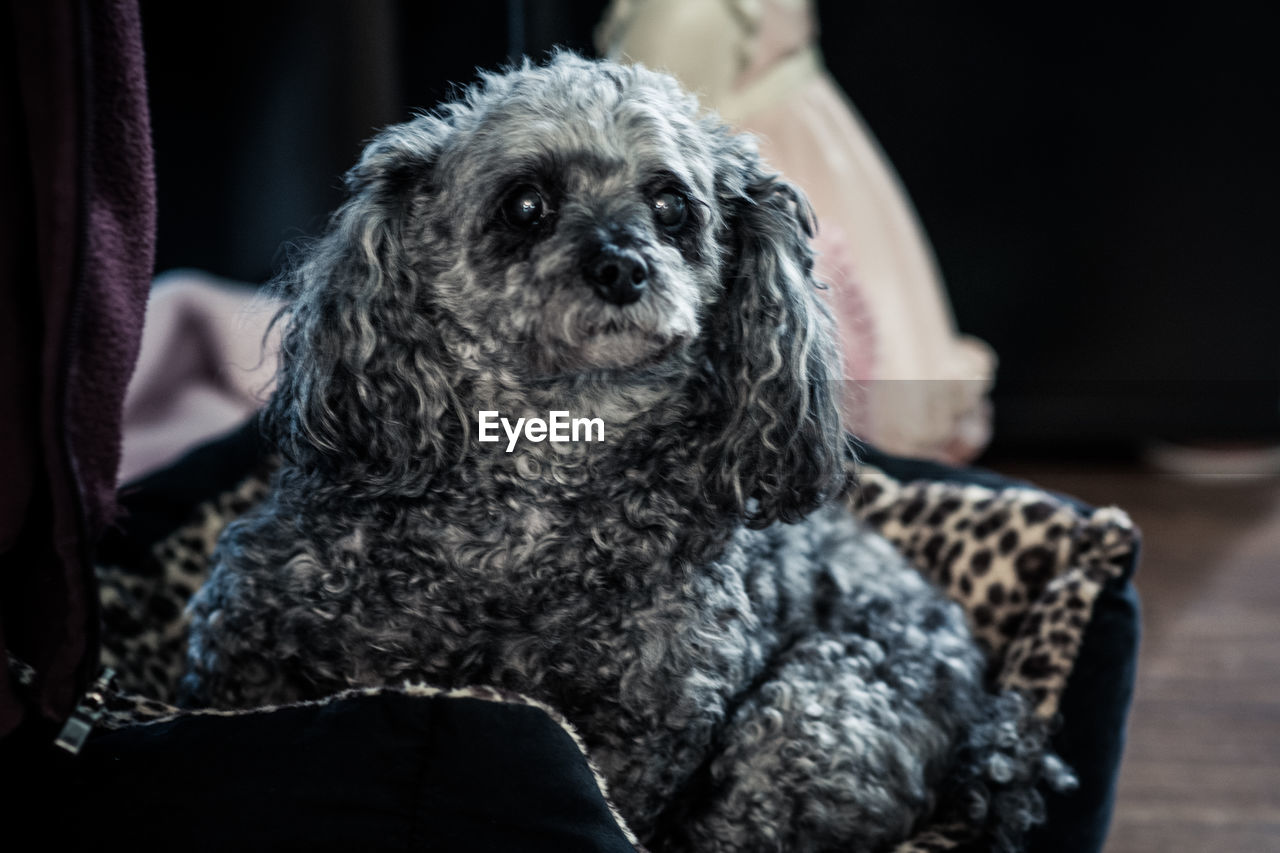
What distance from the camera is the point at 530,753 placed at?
0.85 meters

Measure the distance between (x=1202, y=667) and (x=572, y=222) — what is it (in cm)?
153

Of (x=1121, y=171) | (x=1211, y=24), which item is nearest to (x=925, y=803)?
(x=1121, y=171)

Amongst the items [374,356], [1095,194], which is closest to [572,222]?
[374,356]

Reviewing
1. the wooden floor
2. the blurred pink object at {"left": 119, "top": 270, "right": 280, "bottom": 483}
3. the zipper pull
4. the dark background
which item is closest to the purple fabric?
the zipper pull

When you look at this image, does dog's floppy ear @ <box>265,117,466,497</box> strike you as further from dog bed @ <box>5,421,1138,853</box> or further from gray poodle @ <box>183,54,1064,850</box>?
dog bed @ <box>5,421,1138,853</box>

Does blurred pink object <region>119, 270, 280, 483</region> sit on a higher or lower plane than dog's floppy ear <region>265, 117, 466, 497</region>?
lower

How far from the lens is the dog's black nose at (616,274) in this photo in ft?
2.67

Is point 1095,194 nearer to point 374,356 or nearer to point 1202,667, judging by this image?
point 1202,667

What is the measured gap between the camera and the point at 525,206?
89 cm

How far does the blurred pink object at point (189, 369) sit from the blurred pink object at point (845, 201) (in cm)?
80

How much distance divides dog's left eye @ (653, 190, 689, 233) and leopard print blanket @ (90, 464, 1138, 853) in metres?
0.44

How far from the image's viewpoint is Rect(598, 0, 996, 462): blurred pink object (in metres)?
1.47

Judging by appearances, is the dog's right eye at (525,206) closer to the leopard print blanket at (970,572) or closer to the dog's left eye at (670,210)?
the dog's left eye at (670,210)

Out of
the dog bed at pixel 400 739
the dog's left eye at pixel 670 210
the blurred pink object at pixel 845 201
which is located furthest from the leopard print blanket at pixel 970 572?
the dog's left eye at pixel 670 210
